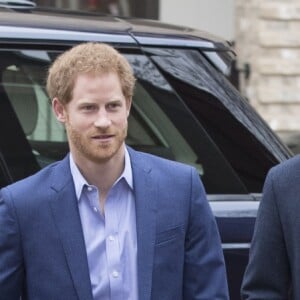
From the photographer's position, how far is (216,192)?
4.81 meters

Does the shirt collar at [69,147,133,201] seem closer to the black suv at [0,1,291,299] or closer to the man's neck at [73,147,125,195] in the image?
the man's neck at [73,147,125,195]

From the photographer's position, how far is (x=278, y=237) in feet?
11.6

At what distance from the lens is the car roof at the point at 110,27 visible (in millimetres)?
4727

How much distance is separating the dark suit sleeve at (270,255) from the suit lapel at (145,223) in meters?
0.28

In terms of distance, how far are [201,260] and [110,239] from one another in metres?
0.26

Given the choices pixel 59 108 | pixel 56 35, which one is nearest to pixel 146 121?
pixel 56 35

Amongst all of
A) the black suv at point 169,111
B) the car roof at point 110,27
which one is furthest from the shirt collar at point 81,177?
the car roof at point 110,27

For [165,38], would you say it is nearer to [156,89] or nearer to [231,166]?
[156,89]

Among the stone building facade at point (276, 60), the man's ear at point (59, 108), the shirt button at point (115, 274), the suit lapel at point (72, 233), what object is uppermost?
the man's ear at point (59, 108)

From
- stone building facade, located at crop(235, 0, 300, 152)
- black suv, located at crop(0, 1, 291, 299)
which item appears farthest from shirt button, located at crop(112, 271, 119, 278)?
stone building facade, located at crop(235, 0, 300, 152)

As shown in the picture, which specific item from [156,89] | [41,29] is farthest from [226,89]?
[41,29]

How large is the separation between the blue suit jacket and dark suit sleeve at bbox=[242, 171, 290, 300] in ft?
0.41

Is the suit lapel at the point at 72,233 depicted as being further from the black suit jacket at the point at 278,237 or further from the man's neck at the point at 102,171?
the black suit jacket at the point at 278,237

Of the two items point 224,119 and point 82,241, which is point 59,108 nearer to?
point 82,241
